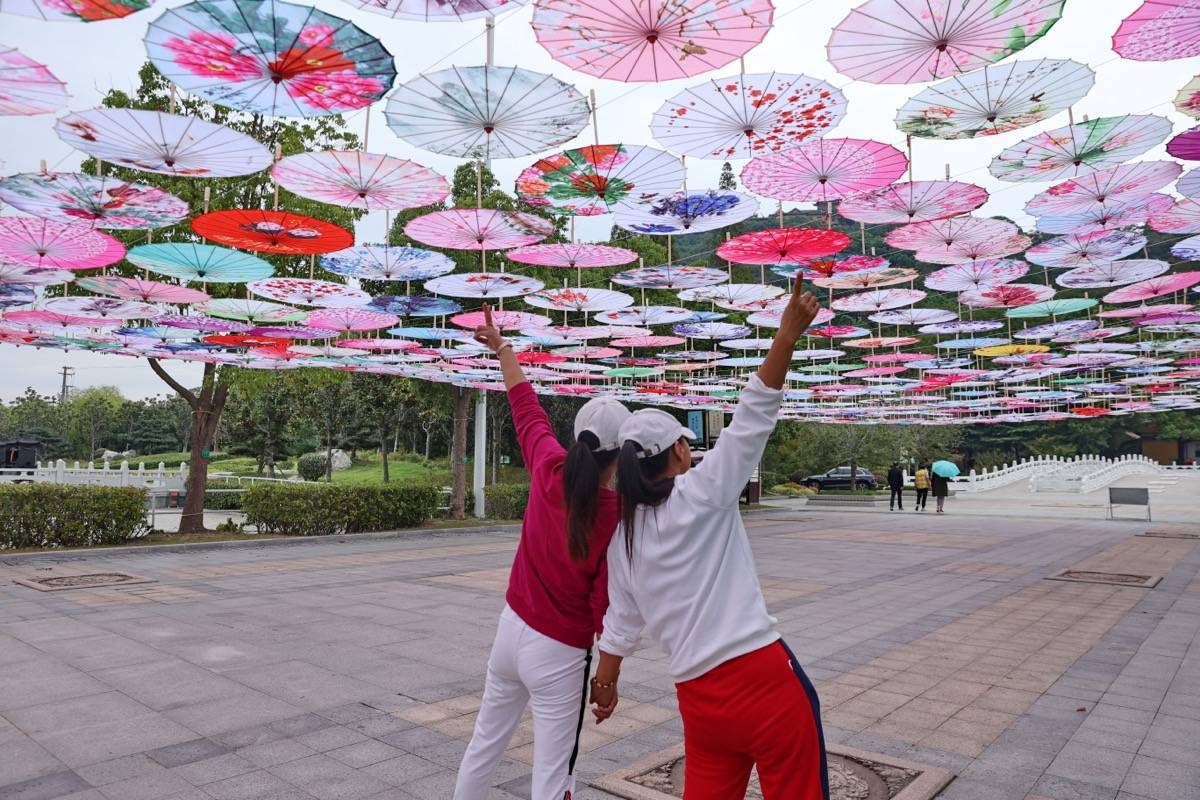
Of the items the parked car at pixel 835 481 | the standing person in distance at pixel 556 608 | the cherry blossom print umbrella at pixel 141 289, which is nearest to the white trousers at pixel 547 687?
the standing person in distance at pixel 556 608

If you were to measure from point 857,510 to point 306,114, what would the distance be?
26363mm

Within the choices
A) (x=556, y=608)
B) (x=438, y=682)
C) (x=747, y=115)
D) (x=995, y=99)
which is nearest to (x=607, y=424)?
(x=556, y=608)

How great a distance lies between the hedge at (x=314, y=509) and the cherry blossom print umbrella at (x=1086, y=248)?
13.5 meters

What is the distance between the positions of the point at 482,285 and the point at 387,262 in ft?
5.05

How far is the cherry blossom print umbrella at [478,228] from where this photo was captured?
8914mm

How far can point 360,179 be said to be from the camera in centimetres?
788

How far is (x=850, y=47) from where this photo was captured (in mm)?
6000

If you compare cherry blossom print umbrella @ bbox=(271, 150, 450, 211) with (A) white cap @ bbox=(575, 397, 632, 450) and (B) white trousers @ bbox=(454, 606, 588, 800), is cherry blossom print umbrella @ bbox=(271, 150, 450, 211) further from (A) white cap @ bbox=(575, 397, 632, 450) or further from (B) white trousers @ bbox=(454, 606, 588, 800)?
(B) white trousers @ bbox=(454, 606, 588, 800)

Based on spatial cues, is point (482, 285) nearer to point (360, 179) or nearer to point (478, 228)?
point (478, 228)

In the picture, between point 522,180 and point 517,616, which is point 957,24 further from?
point 517,616

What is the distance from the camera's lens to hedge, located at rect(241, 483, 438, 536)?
53.7 ft

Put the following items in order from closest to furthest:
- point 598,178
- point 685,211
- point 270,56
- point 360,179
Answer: point 270,56 → point 360,179 → point 598,178 → point 685,211

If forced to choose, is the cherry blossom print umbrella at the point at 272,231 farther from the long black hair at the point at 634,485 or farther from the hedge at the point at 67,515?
the long black hair at the point at 634,485

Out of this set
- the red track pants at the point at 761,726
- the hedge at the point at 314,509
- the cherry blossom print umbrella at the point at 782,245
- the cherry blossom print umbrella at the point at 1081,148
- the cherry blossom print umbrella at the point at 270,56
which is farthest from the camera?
the hedge at the point at 314,509
